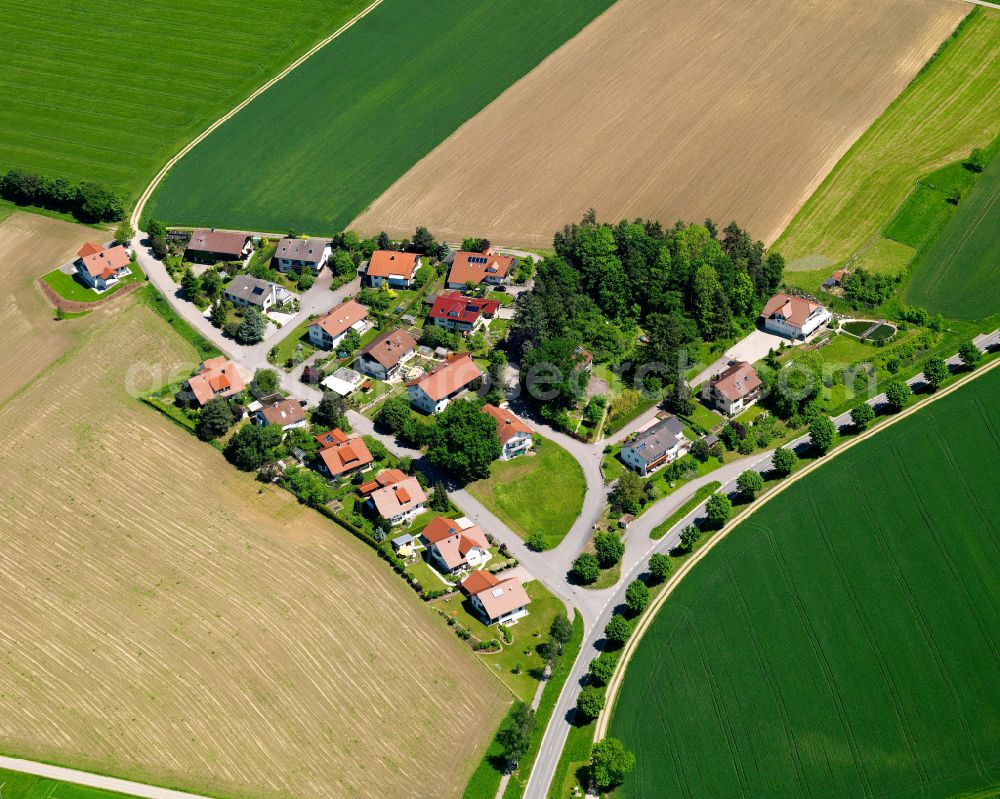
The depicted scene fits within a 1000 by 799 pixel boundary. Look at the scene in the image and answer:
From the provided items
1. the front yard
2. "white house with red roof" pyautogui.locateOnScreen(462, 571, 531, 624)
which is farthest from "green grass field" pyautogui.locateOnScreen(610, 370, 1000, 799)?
"white house with red roof" pyautogui.locateOnScreen(462, 571, 531, 624)

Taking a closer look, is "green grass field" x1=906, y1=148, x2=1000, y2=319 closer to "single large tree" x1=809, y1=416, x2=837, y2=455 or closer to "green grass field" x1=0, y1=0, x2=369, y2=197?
"single large tree" x1=809, y1=416, x2=837, y2=455

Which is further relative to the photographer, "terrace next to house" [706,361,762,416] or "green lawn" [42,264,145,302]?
"green lawn" [42,264,145,302]

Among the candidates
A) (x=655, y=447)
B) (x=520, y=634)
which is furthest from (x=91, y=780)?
(x=655, y=447)

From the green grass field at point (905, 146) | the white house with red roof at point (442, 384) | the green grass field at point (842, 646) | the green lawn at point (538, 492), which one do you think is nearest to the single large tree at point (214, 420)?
the white house with red roof at point (442, 384)

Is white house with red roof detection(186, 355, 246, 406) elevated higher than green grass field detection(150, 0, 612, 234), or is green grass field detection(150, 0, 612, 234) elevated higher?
green grass field detection(150, 0, 612, 234)

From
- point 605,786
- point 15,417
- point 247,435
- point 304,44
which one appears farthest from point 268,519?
point 304,44

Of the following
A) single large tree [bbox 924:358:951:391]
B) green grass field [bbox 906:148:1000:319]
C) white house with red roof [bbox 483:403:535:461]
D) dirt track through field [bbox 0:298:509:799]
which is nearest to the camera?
dirt track through field [bbox 0:298:509:799]

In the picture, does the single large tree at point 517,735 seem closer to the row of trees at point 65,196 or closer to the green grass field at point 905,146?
the green grass field at point 905,146
